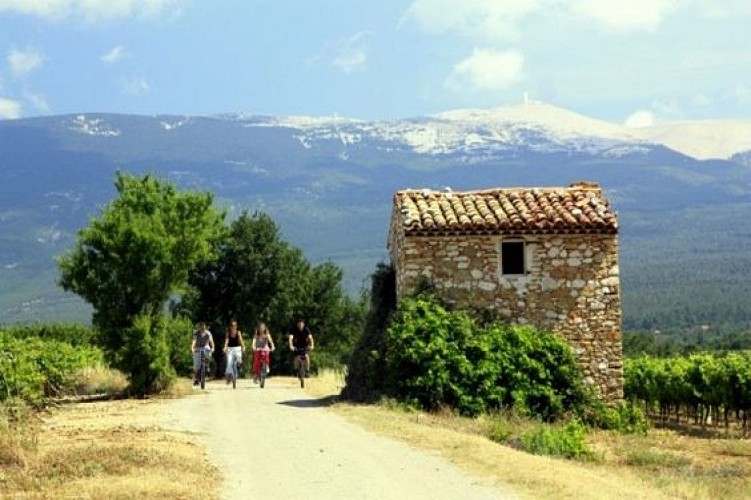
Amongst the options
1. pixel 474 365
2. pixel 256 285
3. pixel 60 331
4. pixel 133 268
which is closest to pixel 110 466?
pixel 474 365

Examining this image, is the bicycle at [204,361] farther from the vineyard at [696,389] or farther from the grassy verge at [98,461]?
the vineyard at [696,389]

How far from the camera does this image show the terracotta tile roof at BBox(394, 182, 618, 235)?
23.9 meters

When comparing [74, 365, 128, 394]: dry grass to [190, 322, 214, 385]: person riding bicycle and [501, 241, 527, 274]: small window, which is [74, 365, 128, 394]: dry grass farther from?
[501, 241, 527, 274]: small window

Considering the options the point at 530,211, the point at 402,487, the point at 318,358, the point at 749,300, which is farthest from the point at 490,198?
the point at 749,300

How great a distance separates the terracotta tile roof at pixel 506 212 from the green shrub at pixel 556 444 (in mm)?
6410

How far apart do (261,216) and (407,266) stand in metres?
34.8

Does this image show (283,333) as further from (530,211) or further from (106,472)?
(106,472)

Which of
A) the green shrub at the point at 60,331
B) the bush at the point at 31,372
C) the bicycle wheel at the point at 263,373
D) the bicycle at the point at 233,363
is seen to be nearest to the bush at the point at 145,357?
the bush at the point at 31,372

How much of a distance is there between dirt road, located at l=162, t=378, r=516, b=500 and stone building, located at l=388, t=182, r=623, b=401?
15.0ft

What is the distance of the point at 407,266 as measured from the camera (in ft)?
78.6

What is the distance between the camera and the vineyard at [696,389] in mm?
32188

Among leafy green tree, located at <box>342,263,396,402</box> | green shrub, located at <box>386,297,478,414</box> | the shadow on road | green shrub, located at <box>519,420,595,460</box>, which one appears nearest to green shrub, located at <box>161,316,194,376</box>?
leafy green tree, located at <box>342,263,396,402</box>

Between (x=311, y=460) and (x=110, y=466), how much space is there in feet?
9.88

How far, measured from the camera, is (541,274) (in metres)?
24.0
